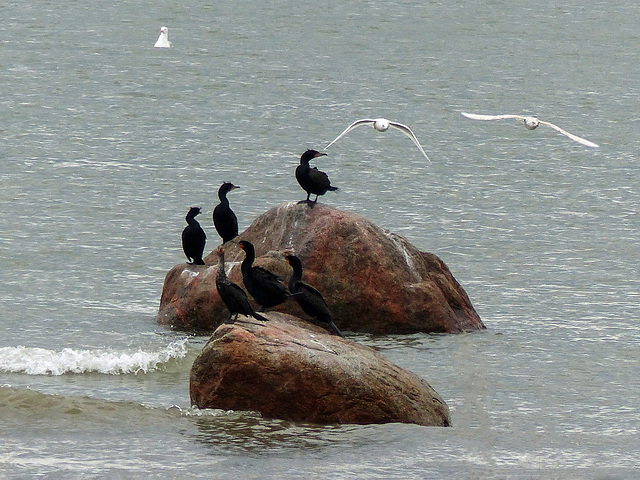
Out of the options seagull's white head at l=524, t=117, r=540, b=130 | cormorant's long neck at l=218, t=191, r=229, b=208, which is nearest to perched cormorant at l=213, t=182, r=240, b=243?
cormorant's long neck at l=218, t=191, r=229, b=208

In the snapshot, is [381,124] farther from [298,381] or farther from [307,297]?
[298,381]

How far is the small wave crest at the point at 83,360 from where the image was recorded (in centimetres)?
1395

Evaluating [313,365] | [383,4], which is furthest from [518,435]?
[383,4]

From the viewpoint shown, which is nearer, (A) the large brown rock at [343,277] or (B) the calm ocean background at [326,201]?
(B) the calm ocean background at [326,201]

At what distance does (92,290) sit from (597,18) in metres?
49.1

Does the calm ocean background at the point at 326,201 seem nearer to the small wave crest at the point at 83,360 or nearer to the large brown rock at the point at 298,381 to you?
the small wave crest at the point at 83,360

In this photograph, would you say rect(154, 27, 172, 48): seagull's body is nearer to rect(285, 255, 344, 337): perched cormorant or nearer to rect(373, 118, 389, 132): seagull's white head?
rect(373, 118, 389, 132): seagull's white head

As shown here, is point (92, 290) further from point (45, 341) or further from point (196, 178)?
point (196, 178)

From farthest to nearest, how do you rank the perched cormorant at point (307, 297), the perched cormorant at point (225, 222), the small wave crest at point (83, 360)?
the perched cormorant at point (225, 222)
the perched cormorant at point (307, 297)
the small wave crest at point (83, 360)

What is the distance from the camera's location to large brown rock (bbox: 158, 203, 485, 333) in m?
15.4

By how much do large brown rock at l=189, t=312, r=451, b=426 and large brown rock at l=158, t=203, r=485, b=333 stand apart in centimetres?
363

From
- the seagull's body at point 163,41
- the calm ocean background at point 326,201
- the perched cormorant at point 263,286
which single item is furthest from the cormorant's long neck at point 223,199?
the seagull's body at point 163,41

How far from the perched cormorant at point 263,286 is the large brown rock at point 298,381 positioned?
2.30m

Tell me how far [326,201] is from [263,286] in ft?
47.5
